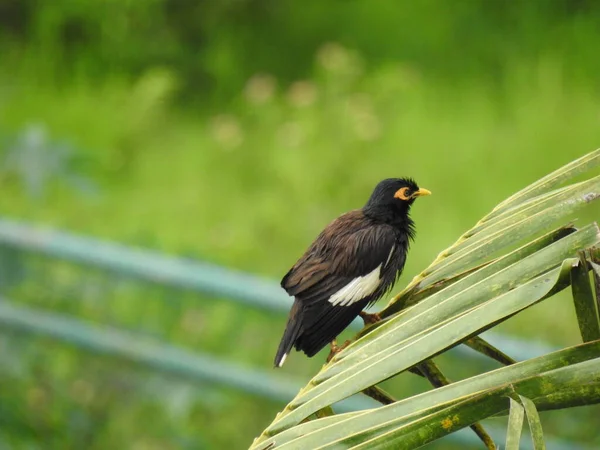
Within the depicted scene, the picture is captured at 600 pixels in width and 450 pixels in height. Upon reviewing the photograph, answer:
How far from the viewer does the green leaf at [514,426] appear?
948 mm

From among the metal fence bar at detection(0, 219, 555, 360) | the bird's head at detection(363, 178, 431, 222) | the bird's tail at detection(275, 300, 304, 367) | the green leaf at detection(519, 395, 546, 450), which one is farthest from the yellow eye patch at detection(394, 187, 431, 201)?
the green leaf at detection(519, 395, 546, 450)

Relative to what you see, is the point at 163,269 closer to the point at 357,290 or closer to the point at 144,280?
the point at 144,280

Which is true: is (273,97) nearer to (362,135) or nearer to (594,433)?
(362,135)

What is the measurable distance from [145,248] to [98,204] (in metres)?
0.78

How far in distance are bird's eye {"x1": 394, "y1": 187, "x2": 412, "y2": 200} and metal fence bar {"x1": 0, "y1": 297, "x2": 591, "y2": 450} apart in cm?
135

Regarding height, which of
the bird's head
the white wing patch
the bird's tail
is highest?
the bird's head

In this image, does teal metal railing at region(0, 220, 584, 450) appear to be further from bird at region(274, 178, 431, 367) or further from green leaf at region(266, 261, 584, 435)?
green leaf at region(266, 261, 584, 435)

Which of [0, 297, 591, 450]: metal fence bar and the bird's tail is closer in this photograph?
the bird's tail

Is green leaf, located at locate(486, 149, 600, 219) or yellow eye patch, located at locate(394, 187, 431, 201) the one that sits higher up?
yellow eye patch, located at locate(394, 187, 431, 201)

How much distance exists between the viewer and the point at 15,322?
3998 mm

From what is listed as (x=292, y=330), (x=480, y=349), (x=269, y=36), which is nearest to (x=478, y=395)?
(x=480, y=349)

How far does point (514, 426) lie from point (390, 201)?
1.38m

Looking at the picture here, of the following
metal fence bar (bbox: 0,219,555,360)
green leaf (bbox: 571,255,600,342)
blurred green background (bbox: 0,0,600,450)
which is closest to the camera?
green leaf (bbox: 571,255,600,342)

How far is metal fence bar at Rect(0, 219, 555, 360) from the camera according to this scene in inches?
140
